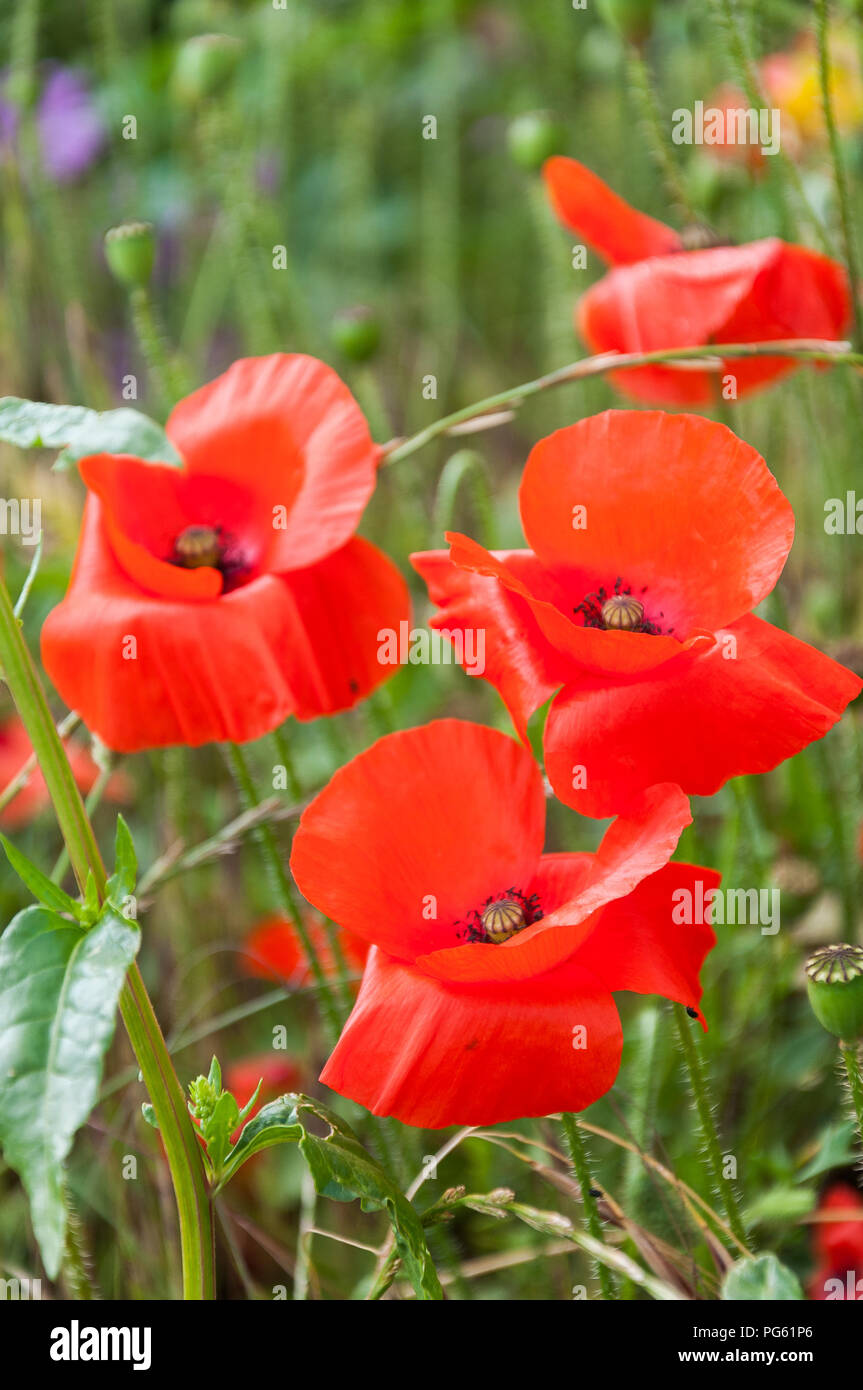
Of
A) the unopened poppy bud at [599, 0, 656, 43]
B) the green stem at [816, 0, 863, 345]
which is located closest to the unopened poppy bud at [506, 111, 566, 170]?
the unopened poppy bud at [599, 0, 656, 43]

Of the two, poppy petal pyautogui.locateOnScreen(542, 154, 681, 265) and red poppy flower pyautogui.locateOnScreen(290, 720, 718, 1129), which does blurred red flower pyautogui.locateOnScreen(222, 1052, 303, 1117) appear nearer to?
red poppy flower pyautogui.locateOnScreen(290, 720, 718, 1129)

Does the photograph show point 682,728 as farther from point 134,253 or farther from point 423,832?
point 134,253

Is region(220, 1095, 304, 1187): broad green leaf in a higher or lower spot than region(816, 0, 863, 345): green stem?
lower

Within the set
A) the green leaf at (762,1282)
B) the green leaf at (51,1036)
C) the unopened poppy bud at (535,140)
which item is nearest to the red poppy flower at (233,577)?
the green leaf at (51,1036)

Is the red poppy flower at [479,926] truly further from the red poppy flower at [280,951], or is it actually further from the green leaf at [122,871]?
the red poppy flower at [280,951]

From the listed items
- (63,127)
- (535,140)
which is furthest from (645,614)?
(63,127)

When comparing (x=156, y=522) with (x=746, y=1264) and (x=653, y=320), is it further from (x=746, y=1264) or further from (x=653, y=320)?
(x=746, y=1264)
